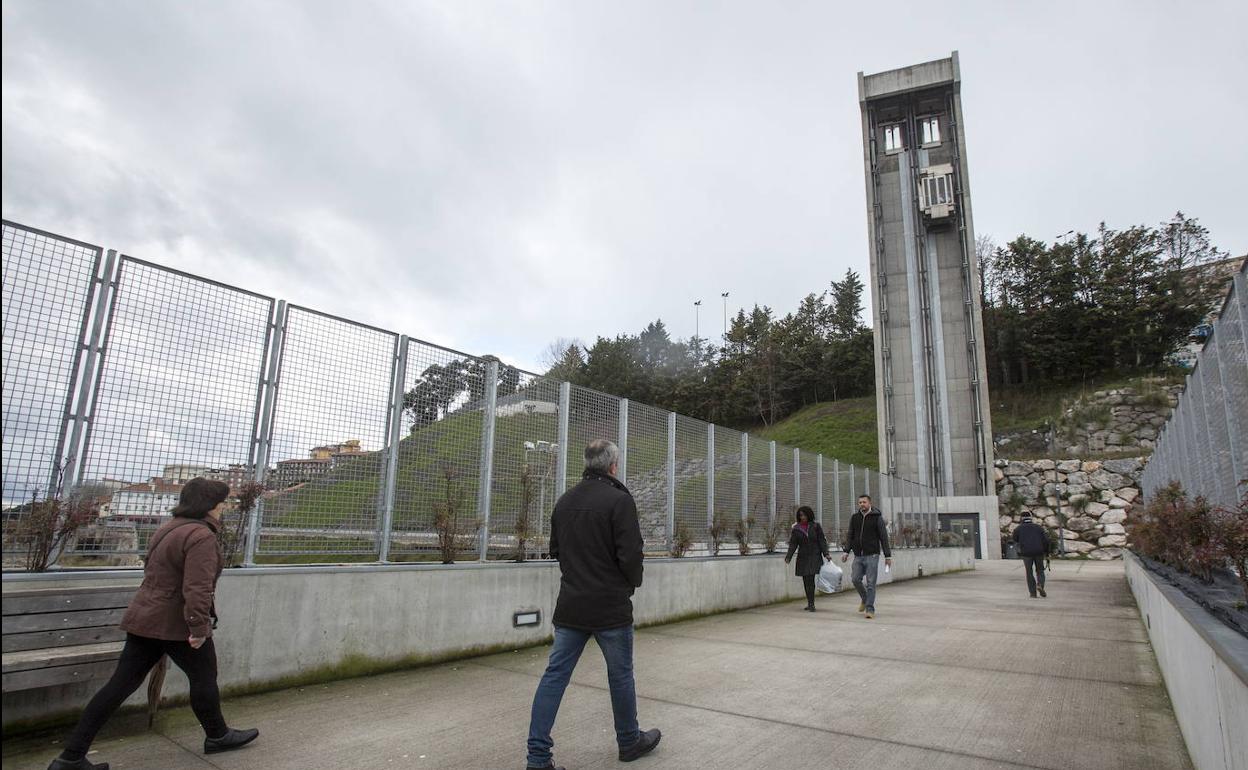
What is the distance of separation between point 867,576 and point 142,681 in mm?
9443

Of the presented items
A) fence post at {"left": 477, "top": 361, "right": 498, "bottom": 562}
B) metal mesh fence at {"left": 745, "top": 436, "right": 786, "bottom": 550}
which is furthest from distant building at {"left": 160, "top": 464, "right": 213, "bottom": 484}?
metal mesh fence at {"left": 745, "top": 436, "right": 786, "bottom": 550}

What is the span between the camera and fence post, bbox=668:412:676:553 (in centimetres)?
1074

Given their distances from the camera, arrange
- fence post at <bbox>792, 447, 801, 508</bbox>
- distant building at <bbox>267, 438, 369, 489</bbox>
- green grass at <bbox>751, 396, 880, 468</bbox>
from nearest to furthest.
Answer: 1. distant building at <bbox>267, 438, 369, 489</bbox>
2. fence post at <bbox>792, 447, 801, 508</bbox>
3. green grass at <bbox>751, 396, 880, 468</bbox>

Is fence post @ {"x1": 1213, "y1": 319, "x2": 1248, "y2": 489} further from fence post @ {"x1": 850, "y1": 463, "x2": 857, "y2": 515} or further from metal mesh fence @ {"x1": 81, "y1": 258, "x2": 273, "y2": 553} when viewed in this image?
fence post @ {"x1": 850, "y1": 463, "x2": 857, "y2": 515}

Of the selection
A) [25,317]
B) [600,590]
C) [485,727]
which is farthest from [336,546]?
[600,590]

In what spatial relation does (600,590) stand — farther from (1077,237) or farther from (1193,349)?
(1077,237)

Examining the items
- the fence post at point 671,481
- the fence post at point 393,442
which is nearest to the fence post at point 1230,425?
the fence post at point 671,481

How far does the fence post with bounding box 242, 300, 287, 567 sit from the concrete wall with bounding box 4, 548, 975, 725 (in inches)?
12.9

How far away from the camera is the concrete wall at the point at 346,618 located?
520 cm

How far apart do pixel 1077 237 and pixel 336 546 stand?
6660 centimetres

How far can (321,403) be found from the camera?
653cm

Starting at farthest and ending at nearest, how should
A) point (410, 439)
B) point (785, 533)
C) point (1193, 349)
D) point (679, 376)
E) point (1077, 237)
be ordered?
point (679, 376)
point (1077, 237)
point (1193, 349)
point (785, 533)
point (410, 439)

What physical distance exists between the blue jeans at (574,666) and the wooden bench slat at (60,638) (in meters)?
2.88

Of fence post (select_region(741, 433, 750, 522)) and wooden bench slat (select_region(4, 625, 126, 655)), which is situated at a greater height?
fence post (select_region(741, 433, 750, 522))
